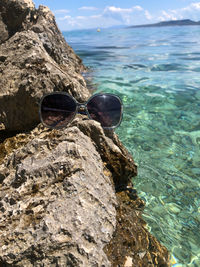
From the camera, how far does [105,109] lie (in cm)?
250

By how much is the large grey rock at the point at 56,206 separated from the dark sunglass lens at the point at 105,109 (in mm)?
584

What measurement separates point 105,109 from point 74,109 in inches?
13.8

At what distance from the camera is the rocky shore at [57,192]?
1295mm

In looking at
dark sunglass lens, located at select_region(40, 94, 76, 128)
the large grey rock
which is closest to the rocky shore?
the large grey rock

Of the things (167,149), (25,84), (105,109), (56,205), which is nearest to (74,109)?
(105,109)

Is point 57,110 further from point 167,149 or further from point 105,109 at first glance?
point 167,149

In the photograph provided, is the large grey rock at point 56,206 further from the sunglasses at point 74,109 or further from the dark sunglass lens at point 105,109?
the dark sunglass lens at point 105,109

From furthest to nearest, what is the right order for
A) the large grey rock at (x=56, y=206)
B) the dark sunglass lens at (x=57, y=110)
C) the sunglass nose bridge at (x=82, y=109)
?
the sunglass nose bridge at (x=82, y=109) → the dark sunglass lens at (x=57, y=110) → the large grey rock at (x=56, y=206)

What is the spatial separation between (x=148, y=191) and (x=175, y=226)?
590mm

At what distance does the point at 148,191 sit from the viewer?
3023mm

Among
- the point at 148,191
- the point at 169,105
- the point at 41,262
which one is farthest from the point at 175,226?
the point at 169,105

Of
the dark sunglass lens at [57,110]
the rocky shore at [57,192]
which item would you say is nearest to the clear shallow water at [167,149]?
the rocky shore at [57,192]

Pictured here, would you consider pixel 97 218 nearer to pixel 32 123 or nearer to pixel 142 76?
pixel 32 123

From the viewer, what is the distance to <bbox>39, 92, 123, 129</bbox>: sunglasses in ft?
7.40
